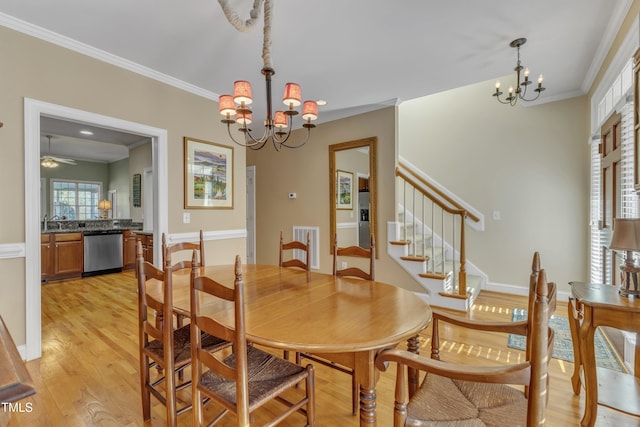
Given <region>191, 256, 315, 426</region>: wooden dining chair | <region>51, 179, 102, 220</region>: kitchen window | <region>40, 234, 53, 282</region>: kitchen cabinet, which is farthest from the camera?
A: <region>51, 179, 102, 220</region>: kitchen window

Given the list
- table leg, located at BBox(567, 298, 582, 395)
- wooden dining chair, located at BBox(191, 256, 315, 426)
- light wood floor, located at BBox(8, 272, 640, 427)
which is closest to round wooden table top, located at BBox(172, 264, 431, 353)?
wooden dining chair, located at BBox(191, 256, 315, 426)

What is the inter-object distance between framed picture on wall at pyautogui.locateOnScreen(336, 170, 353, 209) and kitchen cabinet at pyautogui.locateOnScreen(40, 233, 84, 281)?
15.2 feet

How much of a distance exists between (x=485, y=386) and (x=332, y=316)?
712mm

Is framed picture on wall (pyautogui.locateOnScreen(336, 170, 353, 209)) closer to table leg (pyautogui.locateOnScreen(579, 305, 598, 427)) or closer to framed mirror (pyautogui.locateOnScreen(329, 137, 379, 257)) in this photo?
framed mirror (pyautogui.locateOnScreen(329, 137, 379, 257))

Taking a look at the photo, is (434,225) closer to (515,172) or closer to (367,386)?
(515,172)

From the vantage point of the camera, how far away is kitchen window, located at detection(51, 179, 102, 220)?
7.89 m

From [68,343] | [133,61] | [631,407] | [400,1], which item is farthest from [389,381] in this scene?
[133,61]

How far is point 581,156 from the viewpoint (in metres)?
3.56

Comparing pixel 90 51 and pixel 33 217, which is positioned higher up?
pixel 90 51

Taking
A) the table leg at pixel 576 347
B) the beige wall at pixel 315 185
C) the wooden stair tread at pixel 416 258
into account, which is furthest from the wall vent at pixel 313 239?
the table leg at pixel 576 347

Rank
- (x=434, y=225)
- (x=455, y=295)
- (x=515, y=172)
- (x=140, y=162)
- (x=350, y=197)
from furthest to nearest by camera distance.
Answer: (x=140, y=162) < (x=350, y=197) < (x=434, y=225) < (x=515, y=172) < (x=455, y=295)

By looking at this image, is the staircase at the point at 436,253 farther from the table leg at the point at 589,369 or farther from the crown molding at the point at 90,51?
the crown molding at the point at 90,51

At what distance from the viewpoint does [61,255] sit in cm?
500

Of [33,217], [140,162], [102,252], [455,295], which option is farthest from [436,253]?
[102,252]
